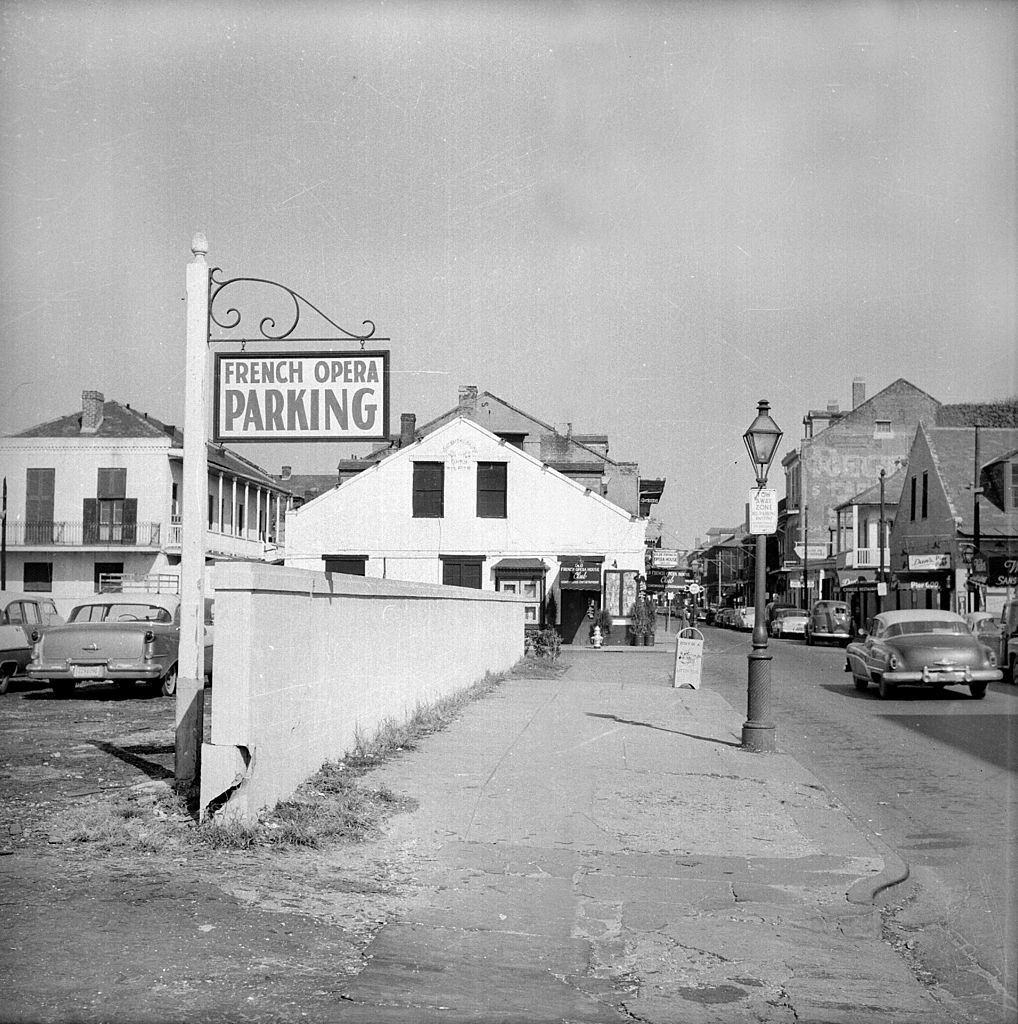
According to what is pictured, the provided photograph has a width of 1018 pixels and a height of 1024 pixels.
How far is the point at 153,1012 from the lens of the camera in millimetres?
4152

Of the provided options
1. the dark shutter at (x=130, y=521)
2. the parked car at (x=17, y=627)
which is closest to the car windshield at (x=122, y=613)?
the parked car at (x=17, y=627)

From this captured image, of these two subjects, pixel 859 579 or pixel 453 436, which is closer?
pixel 453 436

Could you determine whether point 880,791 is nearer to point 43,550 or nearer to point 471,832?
point 471,832

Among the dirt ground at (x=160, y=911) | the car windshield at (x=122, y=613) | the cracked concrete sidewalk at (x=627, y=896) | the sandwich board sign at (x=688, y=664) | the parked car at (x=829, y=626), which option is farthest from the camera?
the parked car at (x=829, y=626)

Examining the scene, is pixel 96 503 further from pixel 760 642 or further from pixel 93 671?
pixel 760 642

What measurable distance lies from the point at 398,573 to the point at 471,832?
104 feet

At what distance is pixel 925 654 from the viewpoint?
18656 mm

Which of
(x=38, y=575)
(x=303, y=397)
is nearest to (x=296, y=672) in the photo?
(x=303, y=397)

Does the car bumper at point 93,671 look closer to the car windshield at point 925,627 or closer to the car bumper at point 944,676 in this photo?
the car bumper at point 944,676

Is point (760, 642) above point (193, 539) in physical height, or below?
below

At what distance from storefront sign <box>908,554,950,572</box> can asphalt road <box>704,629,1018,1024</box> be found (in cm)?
270

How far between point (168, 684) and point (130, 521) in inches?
1395

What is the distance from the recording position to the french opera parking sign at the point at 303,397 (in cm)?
894

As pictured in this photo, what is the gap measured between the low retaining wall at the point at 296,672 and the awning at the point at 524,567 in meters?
24.5
